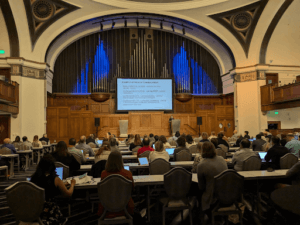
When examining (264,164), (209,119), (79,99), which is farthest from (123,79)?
(264,164)

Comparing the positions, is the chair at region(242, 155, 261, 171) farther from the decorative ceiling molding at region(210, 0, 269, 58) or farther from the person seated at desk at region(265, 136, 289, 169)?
the decorative ceiling molding at region(210, 0, 269, 58)

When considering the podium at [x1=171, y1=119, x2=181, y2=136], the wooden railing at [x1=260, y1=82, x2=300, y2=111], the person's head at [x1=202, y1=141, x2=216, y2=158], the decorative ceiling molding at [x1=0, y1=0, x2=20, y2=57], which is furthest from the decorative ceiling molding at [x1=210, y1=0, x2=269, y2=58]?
the person's head at [x1=202, y1=141, x2=216, y2=158]

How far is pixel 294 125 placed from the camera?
14.6 metres

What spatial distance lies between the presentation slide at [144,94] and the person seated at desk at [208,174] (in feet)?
41.6

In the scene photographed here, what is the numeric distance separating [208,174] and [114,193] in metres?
1.28

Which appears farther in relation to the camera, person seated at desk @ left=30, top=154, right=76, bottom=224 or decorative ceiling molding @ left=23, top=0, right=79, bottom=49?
decorative ceiling molding @ left=23, top=0, right=79, bottom=49

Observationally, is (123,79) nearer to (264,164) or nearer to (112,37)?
(112,37)

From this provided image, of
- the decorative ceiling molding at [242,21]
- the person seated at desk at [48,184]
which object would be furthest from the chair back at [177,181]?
the decorative ceiling molding at [242,21]

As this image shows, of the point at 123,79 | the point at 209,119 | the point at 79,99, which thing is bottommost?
the point at 209,119

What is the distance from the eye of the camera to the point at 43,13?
13.3 metres

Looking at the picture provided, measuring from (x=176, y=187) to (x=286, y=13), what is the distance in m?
14.1

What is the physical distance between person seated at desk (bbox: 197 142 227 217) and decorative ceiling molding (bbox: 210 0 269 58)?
514 inches

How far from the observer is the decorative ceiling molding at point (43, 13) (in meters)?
12.9

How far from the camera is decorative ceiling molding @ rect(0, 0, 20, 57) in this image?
11578 millimetres
